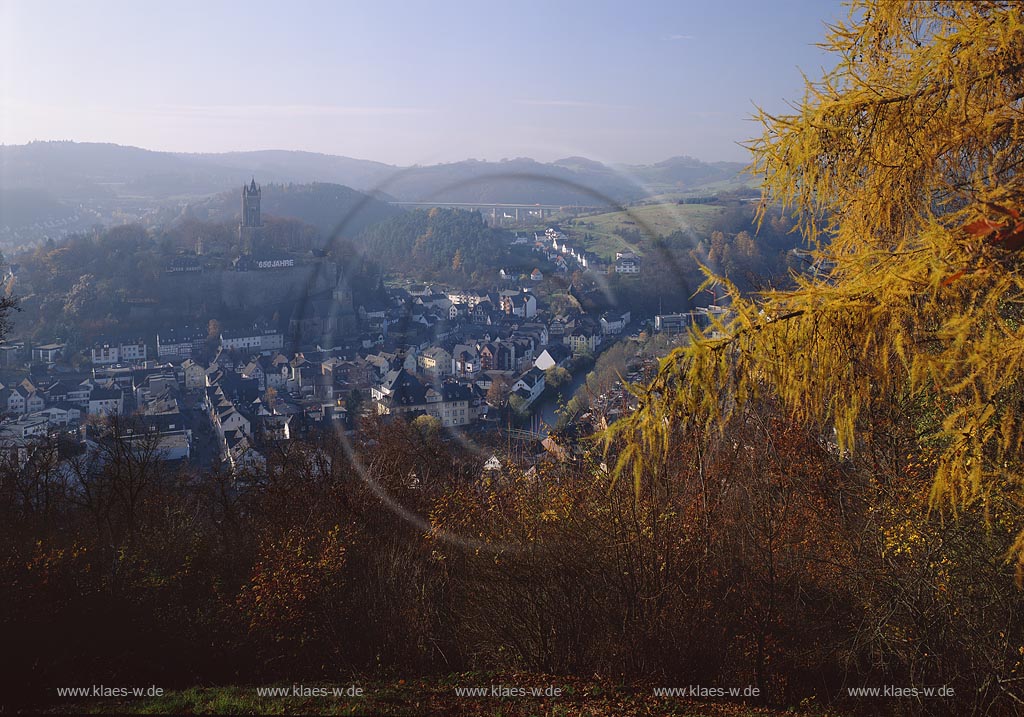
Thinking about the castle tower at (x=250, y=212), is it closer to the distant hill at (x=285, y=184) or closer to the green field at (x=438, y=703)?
the distant hill at (x=285, y=184)

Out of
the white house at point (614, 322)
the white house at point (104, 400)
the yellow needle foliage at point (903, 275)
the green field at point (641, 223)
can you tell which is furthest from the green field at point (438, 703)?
the green field at point (641, 223)

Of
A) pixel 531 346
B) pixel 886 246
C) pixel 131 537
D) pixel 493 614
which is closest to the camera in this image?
pixel 886 246

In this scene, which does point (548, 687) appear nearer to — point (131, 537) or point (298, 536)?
point (298, 536)

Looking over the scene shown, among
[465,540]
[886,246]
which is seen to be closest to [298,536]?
[465,540]

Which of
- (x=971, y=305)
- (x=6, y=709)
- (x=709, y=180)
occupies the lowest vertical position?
(x=6, y=709)

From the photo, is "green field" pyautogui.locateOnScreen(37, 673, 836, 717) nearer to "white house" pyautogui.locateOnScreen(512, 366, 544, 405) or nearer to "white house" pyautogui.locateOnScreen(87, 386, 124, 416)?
"white house" pyautogui.locateOnScreen(512, 366, 544, 405)

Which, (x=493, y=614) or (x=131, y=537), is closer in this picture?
(x=493, y=614)

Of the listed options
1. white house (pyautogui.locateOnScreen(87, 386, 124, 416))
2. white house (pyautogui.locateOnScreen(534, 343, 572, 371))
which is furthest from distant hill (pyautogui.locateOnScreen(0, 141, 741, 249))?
white house (pyautogui.locateOnScreen(87, 386, 124, 416))
